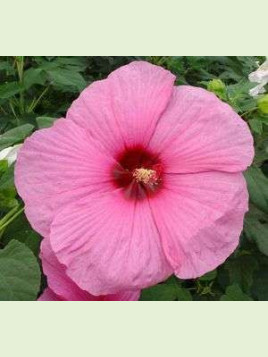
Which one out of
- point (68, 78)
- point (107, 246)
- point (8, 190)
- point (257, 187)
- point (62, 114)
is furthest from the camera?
point (62, 114)

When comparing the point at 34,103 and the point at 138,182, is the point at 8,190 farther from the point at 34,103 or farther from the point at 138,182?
the point at 34,103

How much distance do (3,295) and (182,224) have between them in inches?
9.3

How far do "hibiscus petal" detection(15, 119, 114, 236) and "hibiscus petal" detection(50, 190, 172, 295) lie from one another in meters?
0.02

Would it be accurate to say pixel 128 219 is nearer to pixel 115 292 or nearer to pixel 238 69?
pixel 115 292

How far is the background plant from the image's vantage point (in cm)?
75

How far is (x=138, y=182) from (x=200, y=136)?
0.10m

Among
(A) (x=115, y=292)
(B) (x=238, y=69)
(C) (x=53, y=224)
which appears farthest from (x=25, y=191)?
(B) (x=238, y=69)

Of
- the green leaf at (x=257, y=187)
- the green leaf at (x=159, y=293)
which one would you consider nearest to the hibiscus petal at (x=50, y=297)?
the green leaf at (x=159, y=293)

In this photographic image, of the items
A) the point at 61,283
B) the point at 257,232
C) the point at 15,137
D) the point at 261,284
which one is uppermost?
the point at 15,137

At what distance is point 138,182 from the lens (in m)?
0.73

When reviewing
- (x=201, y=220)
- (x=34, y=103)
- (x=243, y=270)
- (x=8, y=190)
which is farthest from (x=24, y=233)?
(x=34, y=103)

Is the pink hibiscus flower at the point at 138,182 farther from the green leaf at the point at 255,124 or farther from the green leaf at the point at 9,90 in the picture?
the green leaf at the point at 9,90

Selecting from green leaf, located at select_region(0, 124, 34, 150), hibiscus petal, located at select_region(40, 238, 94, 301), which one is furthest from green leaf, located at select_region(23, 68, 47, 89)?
hibiscus petal, located at select_region(40, 238, 94, 301)

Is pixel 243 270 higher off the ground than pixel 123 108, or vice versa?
pixel 123 108
